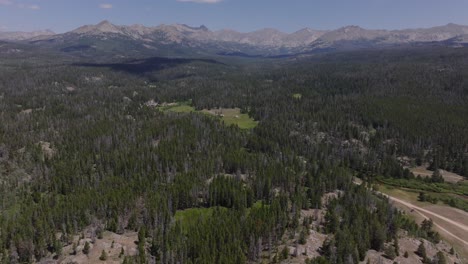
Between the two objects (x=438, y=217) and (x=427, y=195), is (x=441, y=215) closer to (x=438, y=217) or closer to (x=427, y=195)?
(x=438, y=217)

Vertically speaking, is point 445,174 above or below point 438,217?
above

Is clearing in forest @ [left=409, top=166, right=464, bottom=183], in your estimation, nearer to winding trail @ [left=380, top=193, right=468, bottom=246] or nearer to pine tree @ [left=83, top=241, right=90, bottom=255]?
winding trail @ [left=380, top=193, right=468, bottom=246]

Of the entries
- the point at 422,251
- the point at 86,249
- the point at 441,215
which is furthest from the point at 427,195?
the point at 86,249

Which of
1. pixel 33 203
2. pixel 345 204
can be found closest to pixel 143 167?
pixel 33 203

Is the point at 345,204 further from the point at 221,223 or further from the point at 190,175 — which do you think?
the point at 190,175

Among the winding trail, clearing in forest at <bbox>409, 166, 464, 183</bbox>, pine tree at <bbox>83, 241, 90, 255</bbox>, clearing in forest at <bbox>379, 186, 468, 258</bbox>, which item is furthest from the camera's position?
clearing in forest at <bbox>409, 166, 464, 183</bbox>

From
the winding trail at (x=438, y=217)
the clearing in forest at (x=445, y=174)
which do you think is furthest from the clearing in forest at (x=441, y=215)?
the clearing in forest at (x=445, y=174)

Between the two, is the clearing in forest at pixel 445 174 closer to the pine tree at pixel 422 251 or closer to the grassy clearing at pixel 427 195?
the grassy clearing at pixel 427 195

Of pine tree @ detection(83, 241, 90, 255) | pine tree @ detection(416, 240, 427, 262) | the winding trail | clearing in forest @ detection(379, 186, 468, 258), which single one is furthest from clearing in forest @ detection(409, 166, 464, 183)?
pine tree @ detection(83, 241, 90, 255)

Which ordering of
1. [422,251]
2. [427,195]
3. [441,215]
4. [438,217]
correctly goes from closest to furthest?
[422,251]
[438,217]
[441,215]
[427,195]

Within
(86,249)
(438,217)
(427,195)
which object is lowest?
(438,217)

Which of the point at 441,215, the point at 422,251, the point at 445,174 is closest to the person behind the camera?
the point at 422,251
